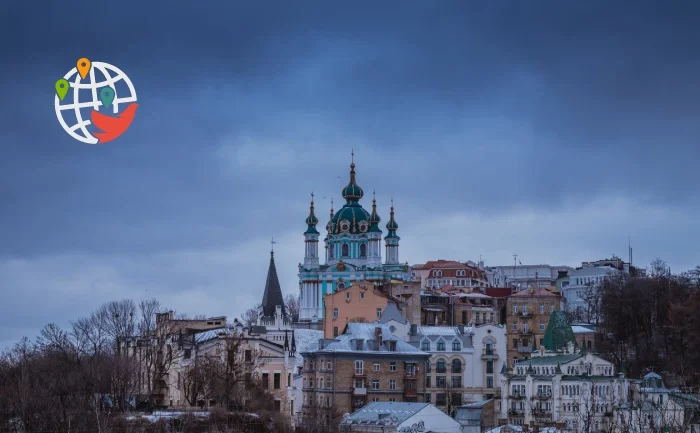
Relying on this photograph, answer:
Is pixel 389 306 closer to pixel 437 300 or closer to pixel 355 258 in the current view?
pixel 437 300

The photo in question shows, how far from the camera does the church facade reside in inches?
5202

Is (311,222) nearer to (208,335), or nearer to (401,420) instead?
(208,335)

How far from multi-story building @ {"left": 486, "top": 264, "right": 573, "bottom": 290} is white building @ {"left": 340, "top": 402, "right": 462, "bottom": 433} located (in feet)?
312

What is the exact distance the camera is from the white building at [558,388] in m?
70.3

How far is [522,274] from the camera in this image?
173125 mm

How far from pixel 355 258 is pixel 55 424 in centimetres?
7735

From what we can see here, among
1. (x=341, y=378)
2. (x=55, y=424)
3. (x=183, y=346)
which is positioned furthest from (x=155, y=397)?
(x=55, y=424)

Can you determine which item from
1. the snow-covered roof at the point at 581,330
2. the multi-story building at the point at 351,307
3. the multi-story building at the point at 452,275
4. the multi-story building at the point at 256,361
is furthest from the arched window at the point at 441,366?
the multi-story building at the point at 452,275

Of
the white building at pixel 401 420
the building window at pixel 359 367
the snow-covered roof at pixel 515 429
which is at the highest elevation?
the building window at pixel 359 367

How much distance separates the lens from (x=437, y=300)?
10469 centimetres

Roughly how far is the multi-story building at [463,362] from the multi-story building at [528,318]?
379 cm

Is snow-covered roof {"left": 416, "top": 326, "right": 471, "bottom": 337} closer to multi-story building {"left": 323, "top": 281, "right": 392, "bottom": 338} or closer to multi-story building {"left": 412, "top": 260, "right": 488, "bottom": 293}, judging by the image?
multi-story building {"left": 323, "top": 281, "right": 392, "bottom": 338}

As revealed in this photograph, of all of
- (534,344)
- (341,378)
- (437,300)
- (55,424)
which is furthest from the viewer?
(437,300)

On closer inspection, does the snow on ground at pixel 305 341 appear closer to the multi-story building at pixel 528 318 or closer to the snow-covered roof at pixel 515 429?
the multi-story building at pixel 528 318
